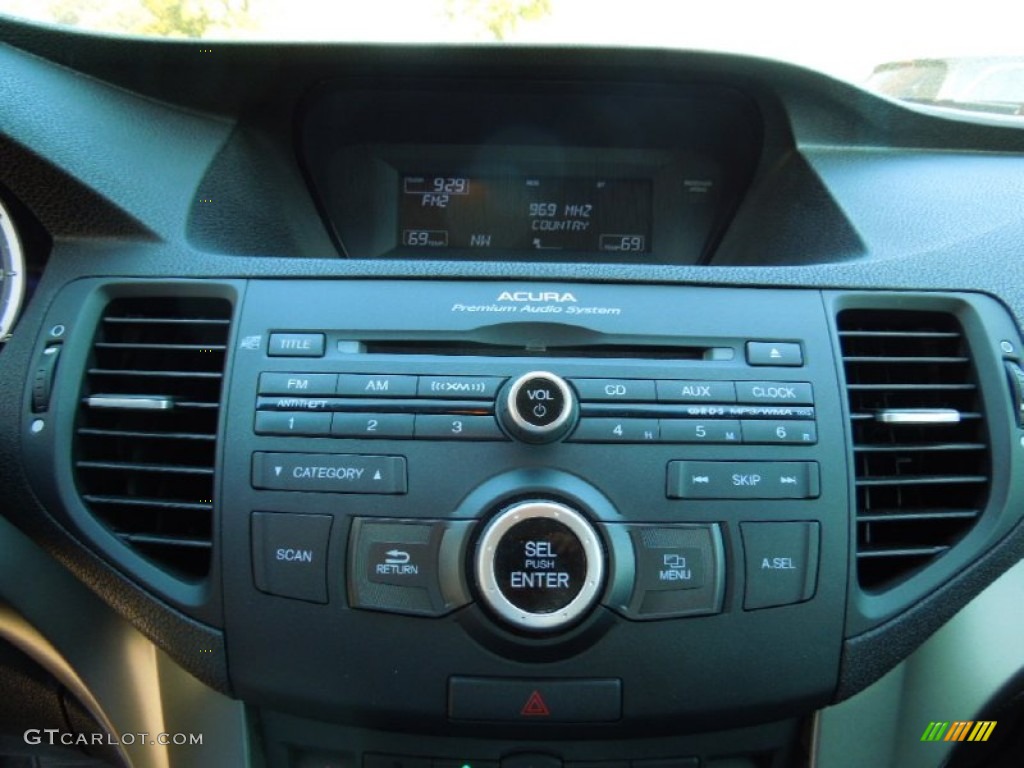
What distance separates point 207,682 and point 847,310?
4.08 ft

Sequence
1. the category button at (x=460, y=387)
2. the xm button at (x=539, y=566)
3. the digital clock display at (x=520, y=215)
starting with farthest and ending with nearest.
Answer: the digital clock display at (x=520, y=215) < the category button at (x=460, y=387) < the xm button at (x=539, y=566)

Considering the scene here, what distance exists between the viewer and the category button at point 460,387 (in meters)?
1.41

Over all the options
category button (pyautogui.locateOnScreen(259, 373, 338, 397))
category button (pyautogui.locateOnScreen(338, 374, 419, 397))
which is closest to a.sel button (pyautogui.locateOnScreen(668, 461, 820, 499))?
category button (pyautogui.locateOnScreen(338, 374, 419, 397))

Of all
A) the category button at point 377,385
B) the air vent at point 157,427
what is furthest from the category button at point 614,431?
the air vent at point 157,427

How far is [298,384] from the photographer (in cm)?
145

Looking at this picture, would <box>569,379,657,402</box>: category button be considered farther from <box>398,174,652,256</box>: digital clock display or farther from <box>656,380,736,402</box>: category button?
<box>398,174,652,256</box>: digital clock display

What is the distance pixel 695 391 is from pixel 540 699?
0.54m

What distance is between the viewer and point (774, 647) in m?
1.39

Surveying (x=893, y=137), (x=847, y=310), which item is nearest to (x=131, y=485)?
(x=847, y=310)

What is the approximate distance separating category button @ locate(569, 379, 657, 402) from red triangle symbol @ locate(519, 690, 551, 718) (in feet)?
1.52

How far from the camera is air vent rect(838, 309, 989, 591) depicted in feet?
4.83

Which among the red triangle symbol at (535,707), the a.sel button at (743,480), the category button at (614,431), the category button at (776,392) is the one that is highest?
the category button at (776,392)

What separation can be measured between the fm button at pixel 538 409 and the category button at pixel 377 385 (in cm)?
17

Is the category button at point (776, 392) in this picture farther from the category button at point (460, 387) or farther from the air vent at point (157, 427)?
the air vent at point (157, 427)
